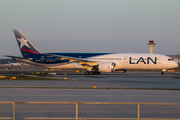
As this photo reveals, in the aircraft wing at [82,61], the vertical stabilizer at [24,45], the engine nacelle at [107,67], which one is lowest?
the engine nacelle at [107,67]

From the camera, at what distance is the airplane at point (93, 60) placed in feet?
160

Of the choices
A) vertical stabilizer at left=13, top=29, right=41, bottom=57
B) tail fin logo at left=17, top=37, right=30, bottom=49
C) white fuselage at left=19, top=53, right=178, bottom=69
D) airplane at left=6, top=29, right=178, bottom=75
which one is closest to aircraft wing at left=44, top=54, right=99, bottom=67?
airplane at left=6, top=29, right=178, bottom=75

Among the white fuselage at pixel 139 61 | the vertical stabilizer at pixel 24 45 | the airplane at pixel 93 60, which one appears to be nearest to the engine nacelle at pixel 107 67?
the airplane at pixel 93 60

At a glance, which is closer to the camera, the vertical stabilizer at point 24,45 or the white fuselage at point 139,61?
the white fuselage at point 139,61

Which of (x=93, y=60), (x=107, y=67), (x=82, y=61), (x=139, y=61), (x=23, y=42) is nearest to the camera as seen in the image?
(x=107, y=67)

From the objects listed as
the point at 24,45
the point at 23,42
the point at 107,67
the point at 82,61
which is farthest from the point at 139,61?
the point at 23,42

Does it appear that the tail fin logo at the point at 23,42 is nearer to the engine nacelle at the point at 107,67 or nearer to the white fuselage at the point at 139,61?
the white fuselage at the point at 139,61

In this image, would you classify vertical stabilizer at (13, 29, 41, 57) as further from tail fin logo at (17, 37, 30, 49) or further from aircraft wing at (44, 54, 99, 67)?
aircraft wing at (44, 54, 99, 67)

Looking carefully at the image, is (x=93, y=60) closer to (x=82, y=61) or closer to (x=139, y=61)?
(x=82, y=61)

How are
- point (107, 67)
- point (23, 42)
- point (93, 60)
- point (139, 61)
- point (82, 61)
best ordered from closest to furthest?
point (107, 67)
point (82, 61)
point (139, 61)
point (93, 60)
point (23, 42)

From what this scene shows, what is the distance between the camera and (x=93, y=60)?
2018 inches

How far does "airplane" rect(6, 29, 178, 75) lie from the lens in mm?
48625

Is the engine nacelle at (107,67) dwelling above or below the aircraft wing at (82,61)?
below

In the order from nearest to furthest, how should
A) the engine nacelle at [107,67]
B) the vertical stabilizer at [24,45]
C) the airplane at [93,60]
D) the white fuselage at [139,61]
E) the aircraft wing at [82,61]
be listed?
the engine nacelle at [107,67], the aircraft wing at [82,61], the airplane at [93,60], the white fuselage at [139,61], the vertical stabilizer at [24,45]
